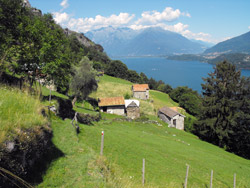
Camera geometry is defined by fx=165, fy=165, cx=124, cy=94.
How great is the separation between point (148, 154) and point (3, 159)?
1500 cm

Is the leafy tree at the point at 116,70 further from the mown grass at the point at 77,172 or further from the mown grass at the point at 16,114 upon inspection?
the mown grass at the point at 16,114

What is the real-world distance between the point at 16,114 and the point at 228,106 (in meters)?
47.2

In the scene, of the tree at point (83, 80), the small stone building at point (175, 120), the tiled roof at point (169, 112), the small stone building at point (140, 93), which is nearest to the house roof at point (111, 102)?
the tree at point (83, 80)

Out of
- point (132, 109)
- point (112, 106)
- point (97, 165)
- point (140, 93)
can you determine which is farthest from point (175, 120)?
point (97, 165)

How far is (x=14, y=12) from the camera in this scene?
2589cm

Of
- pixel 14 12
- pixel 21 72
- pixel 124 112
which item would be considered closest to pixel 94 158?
pixel 21 72

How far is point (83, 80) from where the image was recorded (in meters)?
41.9

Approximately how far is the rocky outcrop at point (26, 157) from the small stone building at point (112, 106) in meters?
43.4

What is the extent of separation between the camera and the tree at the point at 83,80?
4188 cm

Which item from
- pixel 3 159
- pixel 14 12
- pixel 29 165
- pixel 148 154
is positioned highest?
pixel 14 12

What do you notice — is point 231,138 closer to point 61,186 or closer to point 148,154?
point 148,154

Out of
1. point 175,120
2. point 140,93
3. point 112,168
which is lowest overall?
point 175,120

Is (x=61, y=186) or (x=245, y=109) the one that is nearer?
(x=61, y=186)

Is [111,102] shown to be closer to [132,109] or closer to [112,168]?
[132,109]
